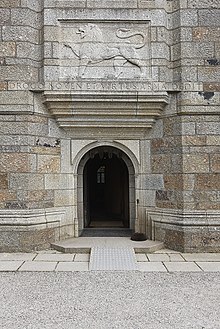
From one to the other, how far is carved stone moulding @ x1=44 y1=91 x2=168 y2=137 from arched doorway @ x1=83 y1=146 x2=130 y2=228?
1.99ft

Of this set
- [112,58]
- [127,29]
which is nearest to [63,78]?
[112,58]

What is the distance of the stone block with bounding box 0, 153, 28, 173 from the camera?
5242mm

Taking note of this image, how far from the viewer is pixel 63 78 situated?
216 inches

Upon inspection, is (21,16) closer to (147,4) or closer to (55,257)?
(147,4)

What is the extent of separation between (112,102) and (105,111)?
0.21 m

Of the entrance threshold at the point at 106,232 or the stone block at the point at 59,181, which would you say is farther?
the entrance threshold at the point at 106,232

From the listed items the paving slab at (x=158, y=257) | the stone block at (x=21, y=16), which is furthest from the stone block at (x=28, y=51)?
the paving slab at (x=158, y=257)

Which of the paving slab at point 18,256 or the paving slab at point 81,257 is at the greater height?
the paving slab at point 18,256

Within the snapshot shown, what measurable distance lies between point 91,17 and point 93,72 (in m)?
0.96

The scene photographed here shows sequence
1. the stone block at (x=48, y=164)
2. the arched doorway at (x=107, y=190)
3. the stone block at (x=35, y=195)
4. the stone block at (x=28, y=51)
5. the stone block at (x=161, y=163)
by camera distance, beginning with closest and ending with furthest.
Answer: the stone block at (x=35, y=195) < the stone block at (x=28, y=51) < the stone block at (x=48, y=164) < the stone block at (x=161, y=163) < the arched doorway at (x=107, y=190)

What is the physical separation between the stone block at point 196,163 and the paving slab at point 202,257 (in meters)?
1.35

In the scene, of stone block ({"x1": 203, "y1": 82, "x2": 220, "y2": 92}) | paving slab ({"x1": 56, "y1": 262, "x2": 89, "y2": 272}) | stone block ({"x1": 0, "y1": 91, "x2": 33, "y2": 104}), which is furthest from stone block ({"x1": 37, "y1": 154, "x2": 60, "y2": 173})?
stone block ({"x1": 203, "y1": 82, "x2": 220, "y2": 92})

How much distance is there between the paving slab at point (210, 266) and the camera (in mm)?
4277

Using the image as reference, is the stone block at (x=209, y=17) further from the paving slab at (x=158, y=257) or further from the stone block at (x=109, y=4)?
the paving slab at (x=158, y=257)
